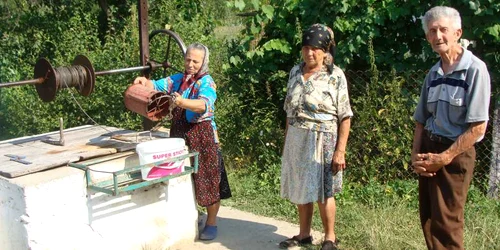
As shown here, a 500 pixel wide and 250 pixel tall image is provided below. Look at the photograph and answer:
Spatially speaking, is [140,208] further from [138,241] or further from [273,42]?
[273,42]

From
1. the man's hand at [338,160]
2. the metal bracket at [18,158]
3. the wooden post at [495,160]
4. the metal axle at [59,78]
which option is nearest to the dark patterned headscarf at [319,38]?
the man's hand at [338,160]

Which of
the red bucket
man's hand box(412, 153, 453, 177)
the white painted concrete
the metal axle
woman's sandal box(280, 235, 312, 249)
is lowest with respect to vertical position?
woman's sandal box(280, 235, 312, 249)

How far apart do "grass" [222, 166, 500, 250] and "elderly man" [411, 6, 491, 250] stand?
88cm

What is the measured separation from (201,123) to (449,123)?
173 cm

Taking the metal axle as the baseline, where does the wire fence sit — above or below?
below

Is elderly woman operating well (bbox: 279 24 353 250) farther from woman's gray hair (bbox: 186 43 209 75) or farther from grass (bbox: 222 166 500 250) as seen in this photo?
woman's gray hair (bbox: 186 43 209 75)

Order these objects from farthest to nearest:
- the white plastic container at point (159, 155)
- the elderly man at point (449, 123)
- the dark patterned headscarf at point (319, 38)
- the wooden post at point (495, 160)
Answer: the wooden post at point (495, 160) → the white plastic container at point (159, 155) → the dark patterned headscarf at point (319, 38) → the elderly man at point (449, 123)

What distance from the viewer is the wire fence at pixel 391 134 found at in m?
4.98

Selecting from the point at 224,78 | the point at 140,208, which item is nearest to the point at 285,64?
the point at 224,78

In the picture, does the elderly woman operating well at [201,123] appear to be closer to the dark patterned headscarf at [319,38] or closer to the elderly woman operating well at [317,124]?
the elderly woman operating well at [317,124]

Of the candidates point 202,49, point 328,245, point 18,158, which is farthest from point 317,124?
point 18,158

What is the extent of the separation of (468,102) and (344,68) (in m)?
2.52

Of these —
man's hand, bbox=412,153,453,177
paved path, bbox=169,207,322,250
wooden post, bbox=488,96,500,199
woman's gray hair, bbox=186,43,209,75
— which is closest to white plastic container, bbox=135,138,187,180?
woman's gray hair, bbox=186,43,209,75

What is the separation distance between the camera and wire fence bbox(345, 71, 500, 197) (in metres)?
4.98
